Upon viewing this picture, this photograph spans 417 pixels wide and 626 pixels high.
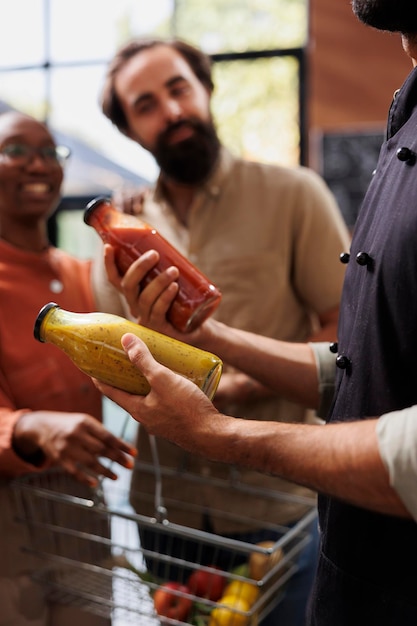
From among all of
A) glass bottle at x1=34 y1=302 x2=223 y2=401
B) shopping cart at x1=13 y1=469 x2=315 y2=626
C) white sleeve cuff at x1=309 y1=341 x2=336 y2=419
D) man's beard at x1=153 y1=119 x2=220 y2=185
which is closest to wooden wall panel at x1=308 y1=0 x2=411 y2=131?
man's beard at x1=153 y1=119 x2=220 y2=185

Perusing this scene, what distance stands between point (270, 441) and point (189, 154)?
1143mm

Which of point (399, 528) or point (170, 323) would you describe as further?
point (170, 323)

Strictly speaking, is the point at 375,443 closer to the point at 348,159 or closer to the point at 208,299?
the point at 208,299

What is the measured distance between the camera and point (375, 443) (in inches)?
30.7

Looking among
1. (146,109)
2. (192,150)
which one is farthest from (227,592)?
(146,109)

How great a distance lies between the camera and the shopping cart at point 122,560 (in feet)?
4.19

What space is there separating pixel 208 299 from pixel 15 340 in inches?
23.2

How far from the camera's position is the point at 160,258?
4.09ft

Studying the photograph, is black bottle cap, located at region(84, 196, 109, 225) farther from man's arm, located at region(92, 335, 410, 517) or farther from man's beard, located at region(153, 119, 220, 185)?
man's beard, located at region(153, 119, 220, 185)

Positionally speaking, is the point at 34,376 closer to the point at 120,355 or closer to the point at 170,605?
the point at 170,605

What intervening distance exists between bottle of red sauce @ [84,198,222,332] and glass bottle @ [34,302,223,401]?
0.72 feet

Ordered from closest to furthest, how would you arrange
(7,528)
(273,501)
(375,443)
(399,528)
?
1. (375,443)
2. (399,528)
3. (7,528)
4. (273,501)

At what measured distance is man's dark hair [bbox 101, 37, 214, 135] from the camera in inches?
78.3

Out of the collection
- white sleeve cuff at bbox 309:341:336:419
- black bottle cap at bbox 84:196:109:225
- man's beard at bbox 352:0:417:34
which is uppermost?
man's beard at bbox 352:0:417:34
